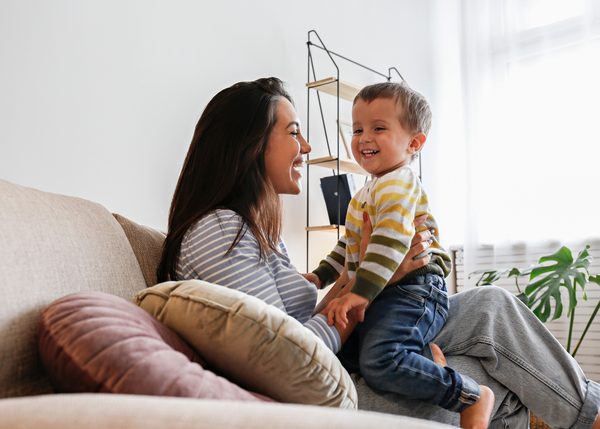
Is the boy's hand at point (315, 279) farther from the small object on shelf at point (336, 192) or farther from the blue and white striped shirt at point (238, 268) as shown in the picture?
the small object on shelf at point (336, 192)

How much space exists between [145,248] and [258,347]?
618 mm

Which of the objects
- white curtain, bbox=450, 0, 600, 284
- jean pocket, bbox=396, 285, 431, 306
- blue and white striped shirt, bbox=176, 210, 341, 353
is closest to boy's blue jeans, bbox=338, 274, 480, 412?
jean pocket, bbox=396, 285, 431, 306

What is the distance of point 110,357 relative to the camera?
53 centimetres

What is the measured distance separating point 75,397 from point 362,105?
3.93 feet

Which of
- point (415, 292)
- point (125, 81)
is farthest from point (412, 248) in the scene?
point (125, 81)

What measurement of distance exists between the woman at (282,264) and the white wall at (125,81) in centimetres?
79

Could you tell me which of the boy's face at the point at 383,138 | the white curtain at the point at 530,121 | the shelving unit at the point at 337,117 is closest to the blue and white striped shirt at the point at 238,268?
the boy's face at the point at 383,138

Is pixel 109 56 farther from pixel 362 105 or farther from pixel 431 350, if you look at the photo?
pixel 431 350

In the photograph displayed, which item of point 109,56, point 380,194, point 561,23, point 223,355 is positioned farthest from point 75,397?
point 561,23

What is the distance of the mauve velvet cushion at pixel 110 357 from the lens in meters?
0.52

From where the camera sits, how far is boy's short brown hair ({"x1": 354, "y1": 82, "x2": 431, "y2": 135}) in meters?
1.44

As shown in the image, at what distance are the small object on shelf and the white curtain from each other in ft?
3.58

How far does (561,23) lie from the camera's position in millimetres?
3158

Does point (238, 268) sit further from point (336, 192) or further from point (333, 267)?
point (336, 192)
